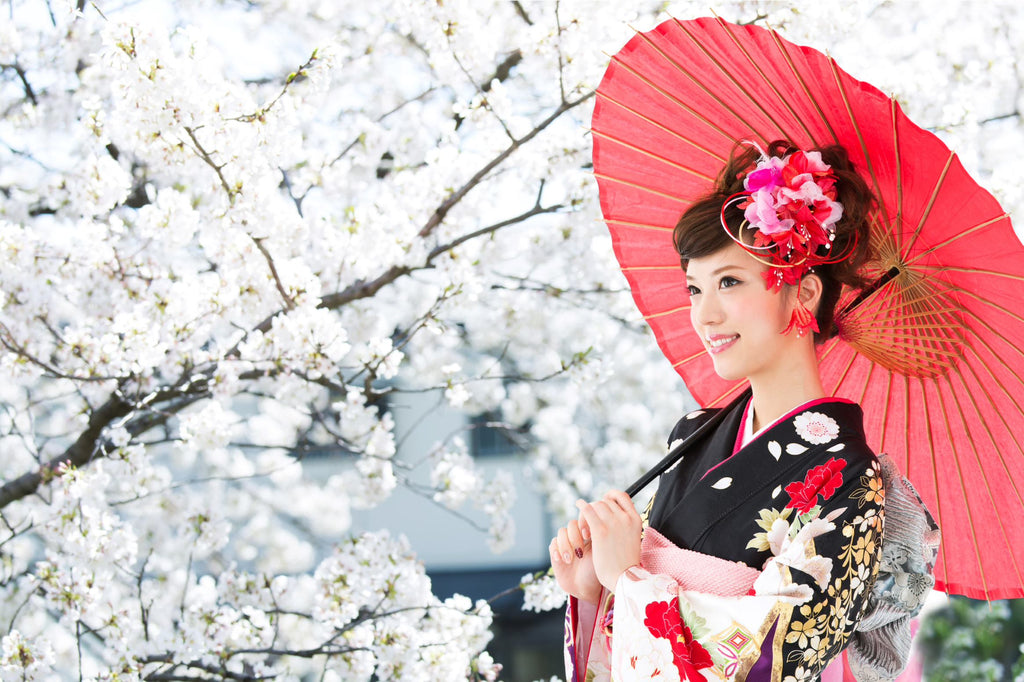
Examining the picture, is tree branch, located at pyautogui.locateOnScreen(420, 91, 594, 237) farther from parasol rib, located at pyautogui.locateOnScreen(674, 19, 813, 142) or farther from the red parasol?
parasol rib, located at pyautogui.locateOnScreen(674, 19, 813, 142)

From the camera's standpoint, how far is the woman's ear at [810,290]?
1538mm

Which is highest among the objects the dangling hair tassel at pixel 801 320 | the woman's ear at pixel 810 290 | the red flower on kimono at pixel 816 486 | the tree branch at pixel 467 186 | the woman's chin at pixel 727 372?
the tree branch at pixel 467 186

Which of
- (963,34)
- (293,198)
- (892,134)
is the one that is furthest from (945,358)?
(963,34)

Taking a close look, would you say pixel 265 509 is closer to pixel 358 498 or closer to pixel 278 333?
pixel 358 498

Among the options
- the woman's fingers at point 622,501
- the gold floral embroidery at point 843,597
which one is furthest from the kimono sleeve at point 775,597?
the woman's fingers at point 622,501

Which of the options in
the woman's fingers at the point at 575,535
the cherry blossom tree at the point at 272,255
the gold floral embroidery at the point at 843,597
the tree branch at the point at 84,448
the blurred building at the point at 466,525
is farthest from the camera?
the blurred building at the point at 466,525

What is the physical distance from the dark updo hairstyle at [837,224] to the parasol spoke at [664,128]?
0.25ft

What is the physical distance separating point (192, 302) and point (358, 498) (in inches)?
48.2

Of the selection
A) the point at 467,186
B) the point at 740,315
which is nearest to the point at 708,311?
the point at 740,315

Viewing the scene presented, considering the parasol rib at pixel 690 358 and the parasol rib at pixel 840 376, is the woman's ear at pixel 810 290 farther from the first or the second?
the parasol rib at pixel 690 358

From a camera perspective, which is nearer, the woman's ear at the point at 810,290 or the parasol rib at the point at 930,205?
the parasol rib at the point at 930,205

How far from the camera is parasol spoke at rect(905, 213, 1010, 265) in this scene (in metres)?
1.31

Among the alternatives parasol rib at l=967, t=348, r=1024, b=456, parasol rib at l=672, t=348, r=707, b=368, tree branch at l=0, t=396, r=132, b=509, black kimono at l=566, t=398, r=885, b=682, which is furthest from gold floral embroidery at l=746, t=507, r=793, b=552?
tree branch at l=0, t=396, r=132, b=509

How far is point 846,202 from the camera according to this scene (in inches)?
59.4
